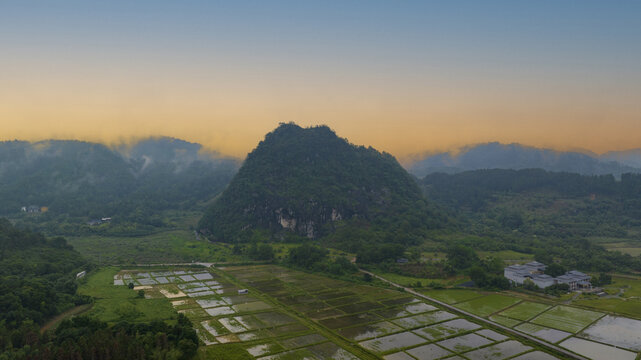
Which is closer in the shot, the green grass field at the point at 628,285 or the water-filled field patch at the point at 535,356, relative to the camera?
the water-filled field patch at the point at 535,356

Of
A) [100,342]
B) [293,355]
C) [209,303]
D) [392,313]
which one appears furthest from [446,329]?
[100,342]

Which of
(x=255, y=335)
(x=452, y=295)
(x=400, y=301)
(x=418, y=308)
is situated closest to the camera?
(x=255, y=335)

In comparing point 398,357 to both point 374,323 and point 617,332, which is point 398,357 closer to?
point 374,323

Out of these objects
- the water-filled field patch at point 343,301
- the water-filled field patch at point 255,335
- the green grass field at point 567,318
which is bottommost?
the water-filled field patch at point 343,301

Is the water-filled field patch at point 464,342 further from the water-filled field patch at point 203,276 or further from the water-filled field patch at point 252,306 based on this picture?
the water-filled field patch at point 203,276

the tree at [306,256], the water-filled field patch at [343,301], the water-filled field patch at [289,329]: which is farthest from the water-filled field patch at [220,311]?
the tree at [306,256]

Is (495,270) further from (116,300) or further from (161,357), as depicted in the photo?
(116,300)
